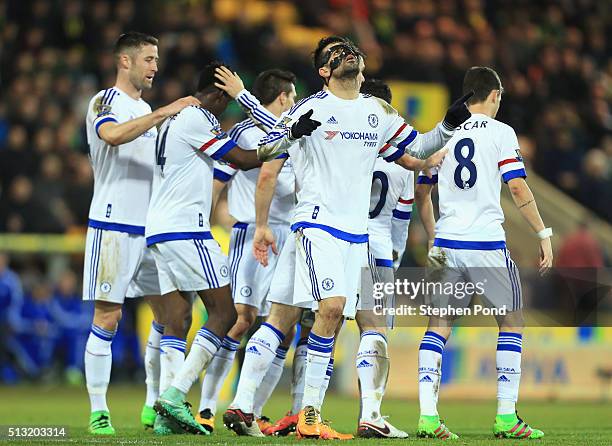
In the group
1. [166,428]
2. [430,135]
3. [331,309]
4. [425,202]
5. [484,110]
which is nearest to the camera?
[331,309]

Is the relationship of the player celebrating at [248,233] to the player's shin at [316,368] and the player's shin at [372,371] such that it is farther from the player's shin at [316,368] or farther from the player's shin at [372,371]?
the player's shin at [316,368]

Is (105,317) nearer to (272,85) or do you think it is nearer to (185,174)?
(185,174)

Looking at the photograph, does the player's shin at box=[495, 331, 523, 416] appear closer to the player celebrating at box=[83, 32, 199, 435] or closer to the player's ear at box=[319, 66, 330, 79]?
the player's ear at box=[319, 66, 330, 79]

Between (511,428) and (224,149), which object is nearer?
(511,428)

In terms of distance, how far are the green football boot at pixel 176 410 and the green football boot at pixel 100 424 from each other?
0.64 m

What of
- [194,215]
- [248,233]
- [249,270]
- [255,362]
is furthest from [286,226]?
[255,362]

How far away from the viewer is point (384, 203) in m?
9.87

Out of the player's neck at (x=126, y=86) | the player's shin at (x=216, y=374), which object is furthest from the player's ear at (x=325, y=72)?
the player's shin at (x=216, y=374)

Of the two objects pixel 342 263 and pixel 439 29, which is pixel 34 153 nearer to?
pixel 439 29

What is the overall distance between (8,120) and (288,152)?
10.9 meters

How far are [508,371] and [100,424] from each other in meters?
3.18

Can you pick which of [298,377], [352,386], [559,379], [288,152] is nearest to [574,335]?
[559,379]

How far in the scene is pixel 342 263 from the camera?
867 centimetres

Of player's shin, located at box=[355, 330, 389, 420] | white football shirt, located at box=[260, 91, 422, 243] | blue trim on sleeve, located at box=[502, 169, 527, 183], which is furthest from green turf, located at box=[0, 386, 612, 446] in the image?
blue trim on sleeve, located at box=[502, 169, 527, 183]
